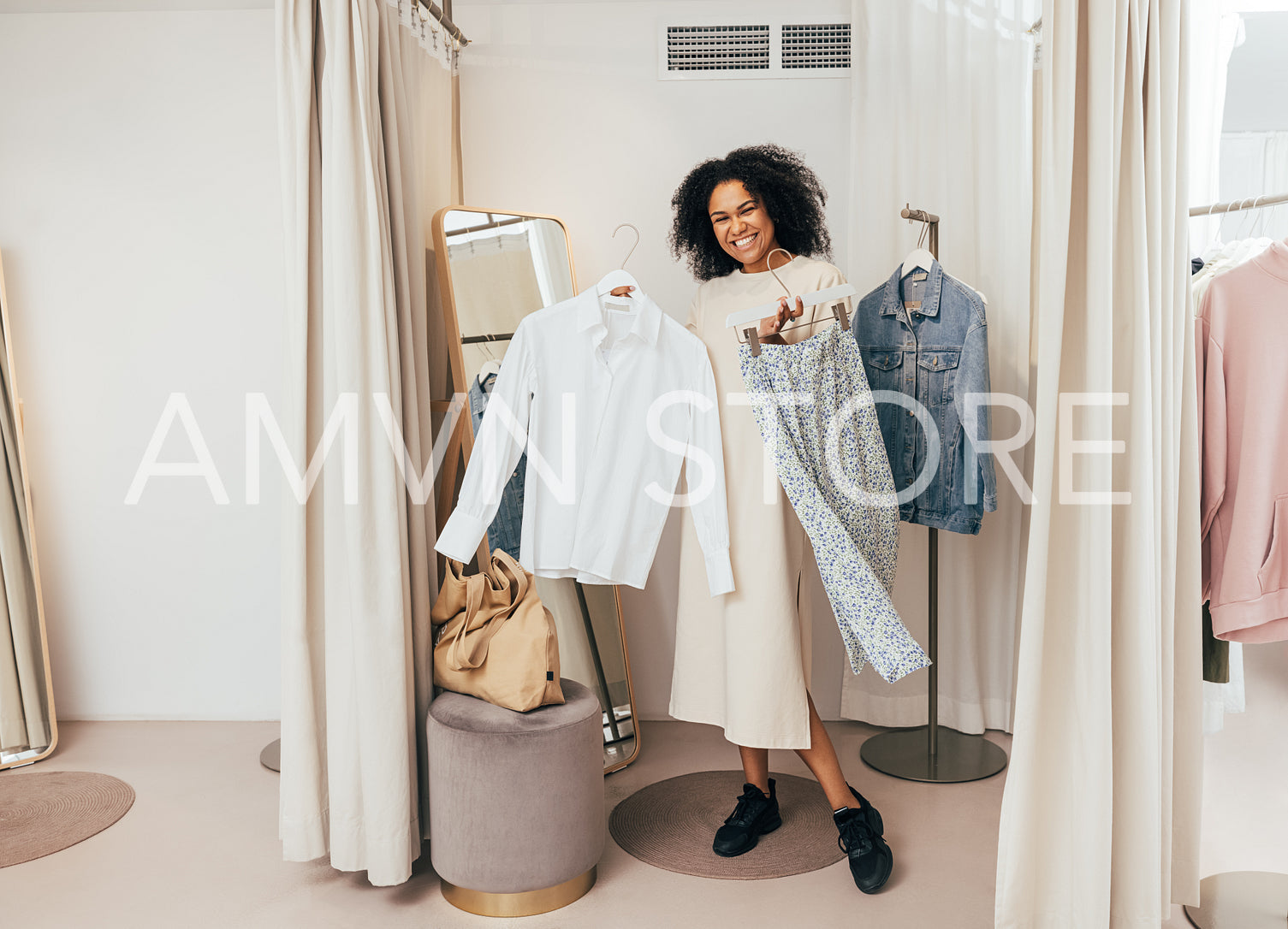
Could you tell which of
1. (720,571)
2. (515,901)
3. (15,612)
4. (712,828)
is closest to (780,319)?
(720,571)

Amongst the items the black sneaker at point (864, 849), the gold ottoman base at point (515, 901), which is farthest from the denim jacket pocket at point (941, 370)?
the gold ottoman base at point (515, 901)

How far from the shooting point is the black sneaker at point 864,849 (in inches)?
85.0

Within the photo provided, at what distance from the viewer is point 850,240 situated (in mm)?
3197

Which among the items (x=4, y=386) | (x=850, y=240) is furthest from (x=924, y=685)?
(x=4, y=386)

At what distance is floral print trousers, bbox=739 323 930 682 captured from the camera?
2.13 meters

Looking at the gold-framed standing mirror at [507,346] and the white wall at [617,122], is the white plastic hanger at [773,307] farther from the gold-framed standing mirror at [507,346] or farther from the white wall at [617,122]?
the white wall at [617,122]

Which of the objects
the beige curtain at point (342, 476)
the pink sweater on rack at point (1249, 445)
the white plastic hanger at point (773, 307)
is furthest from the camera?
the white plastic hanger at point (773, 307)

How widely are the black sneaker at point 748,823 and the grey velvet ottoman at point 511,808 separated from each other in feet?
1.32

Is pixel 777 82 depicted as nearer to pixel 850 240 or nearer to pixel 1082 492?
pixel 850 240

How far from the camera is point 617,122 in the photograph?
3.29m

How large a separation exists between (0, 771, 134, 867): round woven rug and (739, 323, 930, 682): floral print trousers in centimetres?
216

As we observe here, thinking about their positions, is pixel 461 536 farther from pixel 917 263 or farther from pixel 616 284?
pixel 917 263

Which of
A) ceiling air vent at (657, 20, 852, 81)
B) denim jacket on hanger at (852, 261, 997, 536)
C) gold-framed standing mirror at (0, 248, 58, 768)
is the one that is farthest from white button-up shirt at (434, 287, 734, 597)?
gold-framed standing mirror at (0, 248, 58, 768)

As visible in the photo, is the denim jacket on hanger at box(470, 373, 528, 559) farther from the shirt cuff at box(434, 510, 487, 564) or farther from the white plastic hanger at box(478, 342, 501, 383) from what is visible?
the shirt cuff at box(434, 510, 487, 564)
